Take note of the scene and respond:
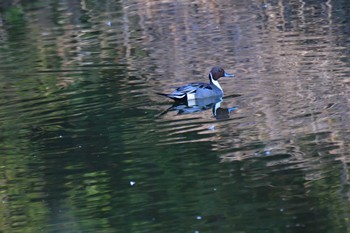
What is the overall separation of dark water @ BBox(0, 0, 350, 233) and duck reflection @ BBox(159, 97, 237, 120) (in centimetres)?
4

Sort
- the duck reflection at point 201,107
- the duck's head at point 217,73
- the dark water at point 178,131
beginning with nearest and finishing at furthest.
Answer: the dark water at point 178,131
the duck reflection at point 201,107
the duck's head at point 217,73

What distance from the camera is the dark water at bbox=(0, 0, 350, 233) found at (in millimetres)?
8156

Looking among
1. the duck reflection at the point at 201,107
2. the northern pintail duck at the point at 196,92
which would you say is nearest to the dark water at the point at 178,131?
the duck reflection at the point at 201,107

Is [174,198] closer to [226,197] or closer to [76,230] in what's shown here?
[226,197]

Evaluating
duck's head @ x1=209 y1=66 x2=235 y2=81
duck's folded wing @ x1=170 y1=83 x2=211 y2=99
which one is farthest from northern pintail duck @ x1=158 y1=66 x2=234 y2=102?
duck's head @ x1=209 y1=66 x2=235 y2=81

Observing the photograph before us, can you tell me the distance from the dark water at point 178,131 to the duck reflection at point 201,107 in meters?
0.04

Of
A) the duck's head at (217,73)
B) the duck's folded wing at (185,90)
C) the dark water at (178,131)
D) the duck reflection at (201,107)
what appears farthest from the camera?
the duck's head at (217,73)

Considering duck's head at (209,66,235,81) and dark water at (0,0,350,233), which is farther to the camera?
duck's head at (209,66,235,81)

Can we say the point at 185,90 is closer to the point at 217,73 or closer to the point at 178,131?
the point at 217,73

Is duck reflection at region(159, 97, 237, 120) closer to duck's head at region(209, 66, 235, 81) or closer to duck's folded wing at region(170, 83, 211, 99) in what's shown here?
duck's folded wing at region(170, 83, 211, 99)

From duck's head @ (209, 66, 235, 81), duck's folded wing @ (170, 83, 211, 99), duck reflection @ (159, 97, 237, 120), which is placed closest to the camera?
duck reflection @ (159, 97, 237, 120)

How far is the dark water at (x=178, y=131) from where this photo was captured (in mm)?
8156

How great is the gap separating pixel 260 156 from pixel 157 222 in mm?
2093

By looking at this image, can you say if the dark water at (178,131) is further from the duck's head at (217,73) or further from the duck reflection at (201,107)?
the duck's head at (217,73)
